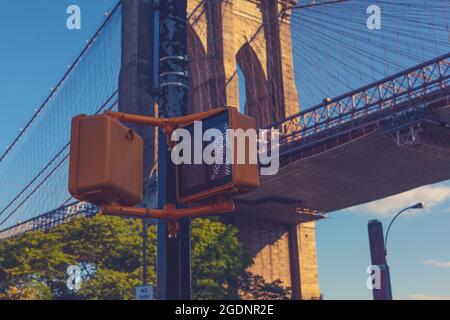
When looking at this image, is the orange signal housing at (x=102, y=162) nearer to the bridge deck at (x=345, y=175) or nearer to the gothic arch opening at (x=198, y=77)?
the bridge deck at (x=345, y=175)

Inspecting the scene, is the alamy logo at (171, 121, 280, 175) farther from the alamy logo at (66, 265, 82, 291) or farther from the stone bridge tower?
the stone bridge tower

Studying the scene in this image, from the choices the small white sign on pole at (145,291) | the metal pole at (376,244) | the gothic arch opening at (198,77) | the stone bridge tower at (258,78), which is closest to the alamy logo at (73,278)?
the metal pole at (376,244)

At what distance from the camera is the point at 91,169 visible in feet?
9.41

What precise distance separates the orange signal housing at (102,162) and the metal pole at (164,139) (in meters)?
0.87

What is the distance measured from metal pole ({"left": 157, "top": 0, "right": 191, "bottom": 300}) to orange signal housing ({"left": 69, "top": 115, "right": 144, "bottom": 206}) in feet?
2.85

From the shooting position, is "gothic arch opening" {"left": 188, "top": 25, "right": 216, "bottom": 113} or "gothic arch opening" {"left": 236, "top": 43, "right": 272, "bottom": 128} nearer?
"gothic arch opening" {"left": 188, "top": 25, "right": 216, "bottom": 113}

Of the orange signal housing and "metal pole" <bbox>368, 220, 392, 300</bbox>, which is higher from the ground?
"metal pole" <bbox>368, 220, 392, 300</bbox>

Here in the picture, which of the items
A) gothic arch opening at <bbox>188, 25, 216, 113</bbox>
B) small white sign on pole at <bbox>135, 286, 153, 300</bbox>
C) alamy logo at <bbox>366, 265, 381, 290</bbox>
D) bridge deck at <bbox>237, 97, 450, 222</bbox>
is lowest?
small white sign on pole at <bbox>135, 286, 153, 300</bbox>

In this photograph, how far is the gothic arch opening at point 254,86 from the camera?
76312 millimetres

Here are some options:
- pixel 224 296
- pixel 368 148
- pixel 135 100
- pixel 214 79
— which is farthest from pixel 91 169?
pixel 214 79

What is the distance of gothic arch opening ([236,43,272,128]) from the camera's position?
7631 cm

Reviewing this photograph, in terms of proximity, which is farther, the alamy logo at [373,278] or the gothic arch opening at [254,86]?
the gothic arch opening at [254,86]

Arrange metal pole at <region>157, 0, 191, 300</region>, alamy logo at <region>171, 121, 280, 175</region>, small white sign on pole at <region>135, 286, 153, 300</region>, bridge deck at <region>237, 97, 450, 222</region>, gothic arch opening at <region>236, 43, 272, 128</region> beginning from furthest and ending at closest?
gothic arch opening at <region>236, 43, 272, 128</region>
bridge deck at <region>237, 97, 450, 222</region>
small white sign on pole at <region>135, 286, 153, 300</region>
metal pole at <region>157, 0, 191, 300</region>
alamy logo at <region>171, 121, 280, 175</region>

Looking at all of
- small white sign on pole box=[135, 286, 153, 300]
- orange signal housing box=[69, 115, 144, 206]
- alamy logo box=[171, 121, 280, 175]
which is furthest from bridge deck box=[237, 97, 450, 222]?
orange signal housing box=[69, 115, 144, 206]
